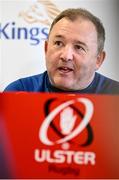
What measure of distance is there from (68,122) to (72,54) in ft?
0.90

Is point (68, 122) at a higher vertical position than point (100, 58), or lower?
lower

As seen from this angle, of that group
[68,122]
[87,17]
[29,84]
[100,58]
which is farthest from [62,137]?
[87,17]

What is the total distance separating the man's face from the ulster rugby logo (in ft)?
0.28

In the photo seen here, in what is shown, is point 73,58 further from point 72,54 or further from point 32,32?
point 32,32

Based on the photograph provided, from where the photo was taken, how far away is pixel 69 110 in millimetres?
1227

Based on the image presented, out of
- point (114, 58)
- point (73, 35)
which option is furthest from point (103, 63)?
point (73, 35)

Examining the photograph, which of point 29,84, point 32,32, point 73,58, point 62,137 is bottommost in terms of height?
point 62,137

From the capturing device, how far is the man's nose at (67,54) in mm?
1228

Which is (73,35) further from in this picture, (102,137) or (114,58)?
(102,137)

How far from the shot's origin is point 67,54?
4.03ft

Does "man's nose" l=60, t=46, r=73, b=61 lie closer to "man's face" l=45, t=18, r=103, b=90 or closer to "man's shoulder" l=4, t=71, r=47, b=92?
"man's face" l=45, t=18, r=103, b=90

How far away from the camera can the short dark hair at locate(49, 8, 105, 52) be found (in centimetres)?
124

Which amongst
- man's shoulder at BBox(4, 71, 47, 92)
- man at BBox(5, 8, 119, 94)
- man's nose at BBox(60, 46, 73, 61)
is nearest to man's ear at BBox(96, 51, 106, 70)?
man at BBox(5, 8, 119, 94)

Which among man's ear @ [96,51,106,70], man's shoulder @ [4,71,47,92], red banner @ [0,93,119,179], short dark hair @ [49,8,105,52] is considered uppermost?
short dark hair @ [49,8,105,52]
